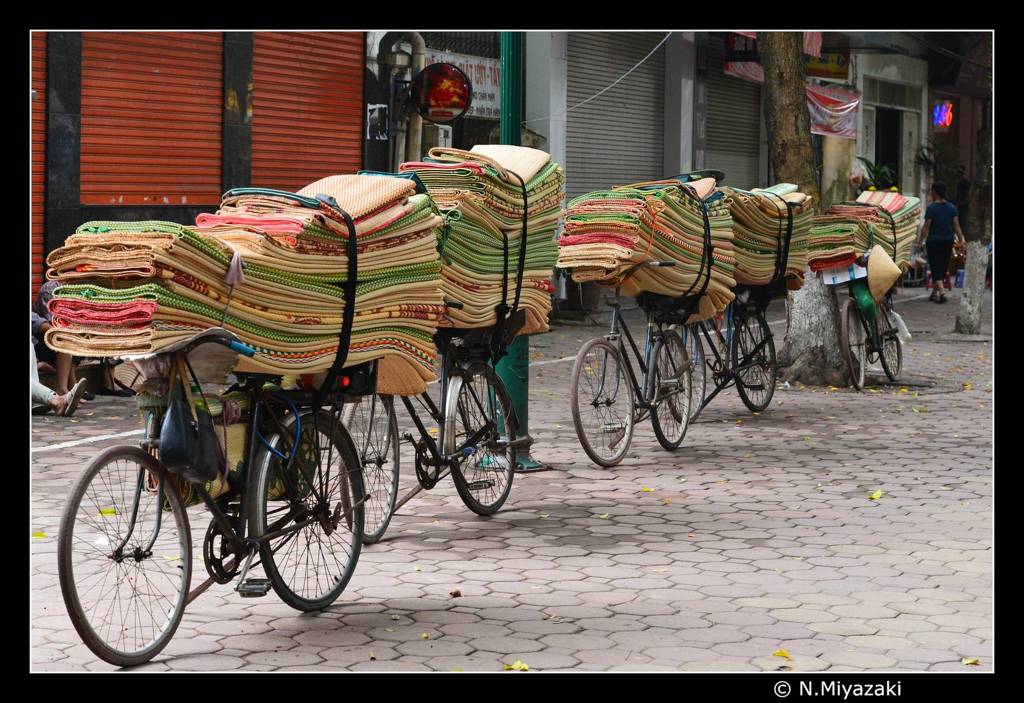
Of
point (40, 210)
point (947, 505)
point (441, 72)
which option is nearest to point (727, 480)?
point (947, 505)

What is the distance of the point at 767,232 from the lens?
1024cm

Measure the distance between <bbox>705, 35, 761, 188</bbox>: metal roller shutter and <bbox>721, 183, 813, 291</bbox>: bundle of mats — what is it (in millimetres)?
13454

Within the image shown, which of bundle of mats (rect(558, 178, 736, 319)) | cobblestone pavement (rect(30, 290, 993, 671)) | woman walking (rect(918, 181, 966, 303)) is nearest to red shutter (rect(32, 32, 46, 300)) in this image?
cobblestone pavement (rect(30, 290, 993, 671))

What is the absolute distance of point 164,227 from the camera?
4.46 meters

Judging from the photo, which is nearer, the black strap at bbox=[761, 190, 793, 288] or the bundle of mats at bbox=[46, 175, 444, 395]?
the bundle of mats at bbox=[46, 175, 444, 395]

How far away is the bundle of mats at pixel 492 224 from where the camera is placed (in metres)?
6.68

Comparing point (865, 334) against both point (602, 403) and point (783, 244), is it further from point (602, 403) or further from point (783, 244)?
point (602, 403)

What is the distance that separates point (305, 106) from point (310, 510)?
1152 centimetres

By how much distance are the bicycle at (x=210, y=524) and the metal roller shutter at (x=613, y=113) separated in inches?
587

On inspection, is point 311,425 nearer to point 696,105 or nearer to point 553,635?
point 553,635

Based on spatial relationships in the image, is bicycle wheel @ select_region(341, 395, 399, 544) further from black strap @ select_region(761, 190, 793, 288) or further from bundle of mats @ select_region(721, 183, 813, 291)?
black strap @ select_region(761, 190, 793, 288)

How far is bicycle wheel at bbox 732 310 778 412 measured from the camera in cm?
1037

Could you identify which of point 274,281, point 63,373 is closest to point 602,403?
point 274,281

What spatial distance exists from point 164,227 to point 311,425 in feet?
3.62
